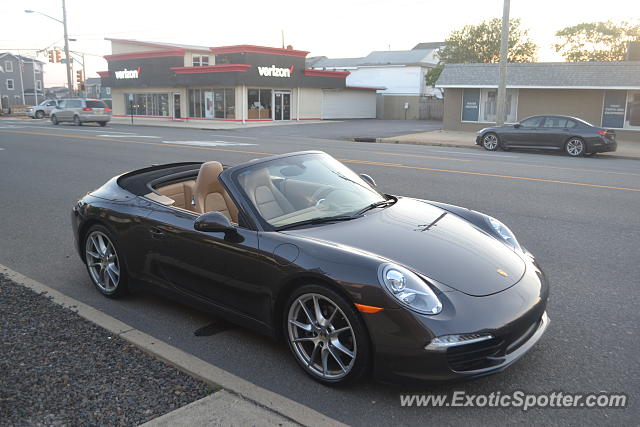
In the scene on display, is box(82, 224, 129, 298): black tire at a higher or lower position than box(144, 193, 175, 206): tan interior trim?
lower

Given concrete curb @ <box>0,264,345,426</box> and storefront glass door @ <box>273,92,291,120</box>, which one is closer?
concrete curb @ <box>0,264,345,426</box>

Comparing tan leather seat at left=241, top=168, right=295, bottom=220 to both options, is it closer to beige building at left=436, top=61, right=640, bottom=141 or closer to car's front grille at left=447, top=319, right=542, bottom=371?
car's front grille at left=447, top=319, right=542, bottom=371

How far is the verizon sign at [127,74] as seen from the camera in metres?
46.6

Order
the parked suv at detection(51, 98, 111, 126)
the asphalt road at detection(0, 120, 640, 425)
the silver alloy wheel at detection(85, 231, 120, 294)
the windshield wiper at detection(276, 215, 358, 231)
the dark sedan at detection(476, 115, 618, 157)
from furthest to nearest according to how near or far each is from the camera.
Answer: the parked suv at detection(51, 98, 111, 126) < the dark sedan at detection(476, 115, 618, 157) < the silver alloy wheel at detection(85, 231, 120, 294) < the windshield wiper at detection(276, 215, 358, 231) < the asphalt road at detection(0, 120, 640, 425)

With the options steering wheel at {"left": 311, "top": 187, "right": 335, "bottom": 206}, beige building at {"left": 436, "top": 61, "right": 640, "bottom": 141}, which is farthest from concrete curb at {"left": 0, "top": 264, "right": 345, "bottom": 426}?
beige building at {"left": 436, "top": 61, "right": 640, "bottom": 141}

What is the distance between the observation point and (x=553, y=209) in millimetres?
8547

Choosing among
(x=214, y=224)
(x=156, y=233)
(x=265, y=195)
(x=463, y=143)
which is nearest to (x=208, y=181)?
(x=156, y=233)

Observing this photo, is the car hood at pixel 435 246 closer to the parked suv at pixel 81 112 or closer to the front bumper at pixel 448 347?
the front bumper at pixel 448 347

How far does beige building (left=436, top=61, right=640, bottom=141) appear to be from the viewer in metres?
26.5

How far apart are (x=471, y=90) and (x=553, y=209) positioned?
24102 millimetres

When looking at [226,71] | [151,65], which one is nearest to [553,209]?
[226,71]

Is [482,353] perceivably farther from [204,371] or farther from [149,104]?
[149,104]

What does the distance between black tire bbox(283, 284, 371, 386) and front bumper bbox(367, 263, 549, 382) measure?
0.10 m

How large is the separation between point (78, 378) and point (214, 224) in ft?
4.13
